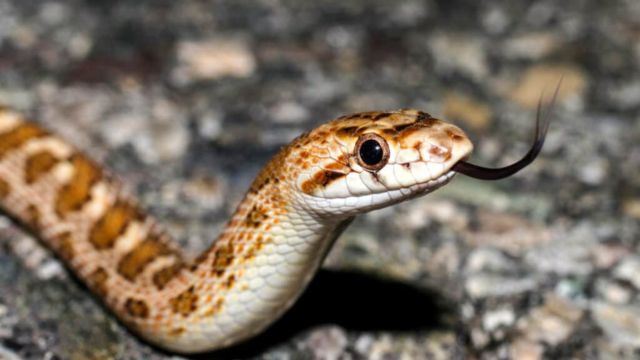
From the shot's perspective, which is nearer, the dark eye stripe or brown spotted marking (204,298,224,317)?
the dark eye stripe

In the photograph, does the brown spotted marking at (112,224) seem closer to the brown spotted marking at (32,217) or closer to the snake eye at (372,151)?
the brown spotted marking at (32,217)

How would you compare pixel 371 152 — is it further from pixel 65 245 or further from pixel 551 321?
pixel 65 245

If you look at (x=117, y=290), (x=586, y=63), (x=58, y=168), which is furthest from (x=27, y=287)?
(x=586, y=63)

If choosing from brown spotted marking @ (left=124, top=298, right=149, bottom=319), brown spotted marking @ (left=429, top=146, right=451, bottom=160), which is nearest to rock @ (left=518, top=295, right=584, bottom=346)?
brown spotted marking @ (left=429, top=146, right=451, bottom=160)

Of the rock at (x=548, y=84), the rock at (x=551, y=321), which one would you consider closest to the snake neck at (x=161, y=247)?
the rock at (x=551, y=321)

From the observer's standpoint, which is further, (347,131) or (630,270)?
(630,270)

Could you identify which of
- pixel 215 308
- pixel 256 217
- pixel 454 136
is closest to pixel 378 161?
pixel 454 136

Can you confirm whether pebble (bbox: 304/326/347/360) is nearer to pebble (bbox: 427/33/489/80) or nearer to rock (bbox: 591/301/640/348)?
rock (bbox: 591/301/640/348)
